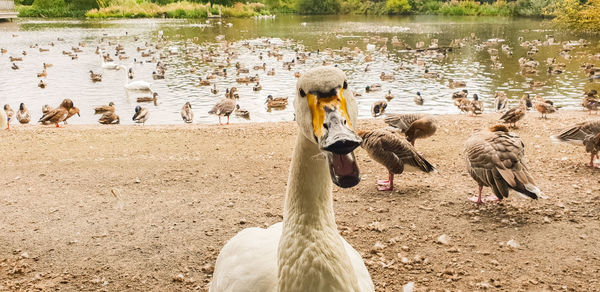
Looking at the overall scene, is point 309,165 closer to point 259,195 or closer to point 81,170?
point 259,195

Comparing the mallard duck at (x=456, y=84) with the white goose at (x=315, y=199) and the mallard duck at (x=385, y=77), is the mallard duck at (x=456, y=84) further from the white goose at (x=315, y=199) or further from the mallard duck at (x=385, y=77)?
the white goose at (x=315, y=199)

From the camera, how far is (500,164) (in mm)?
5766

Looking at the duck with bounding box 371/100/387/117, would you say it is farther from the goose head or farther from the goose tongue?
the goose tongue

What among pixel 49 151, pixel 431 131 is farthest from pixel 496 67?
pixel 49 151

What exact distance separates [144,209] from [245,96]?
13101 mm

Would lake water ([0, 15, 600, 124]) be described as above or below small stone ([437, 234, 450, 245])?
above

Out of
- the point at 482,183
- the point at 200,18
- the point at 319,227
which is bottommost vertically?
the point at 482,183

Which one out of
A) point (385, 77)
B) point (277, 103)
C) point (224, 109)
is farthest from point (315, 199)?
point (385, 77)

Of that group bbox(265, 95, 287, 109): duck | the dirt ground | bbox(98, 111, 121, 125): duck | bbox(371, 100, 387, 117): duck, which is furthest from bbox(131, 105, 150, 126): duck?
bbox(371, 100, 387, 117): duck

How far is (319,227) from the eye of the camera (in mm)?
2408

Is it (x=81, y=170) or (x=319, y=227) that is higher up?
(x=319, y=227)

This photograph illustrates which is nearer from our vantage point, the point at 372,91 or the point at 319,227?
the point at 319,227

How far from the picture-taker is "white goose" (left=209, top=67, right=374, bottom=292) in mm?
2021

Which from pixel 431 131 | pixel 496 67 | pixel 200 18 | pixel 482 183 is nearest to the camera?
pixel 482 183
